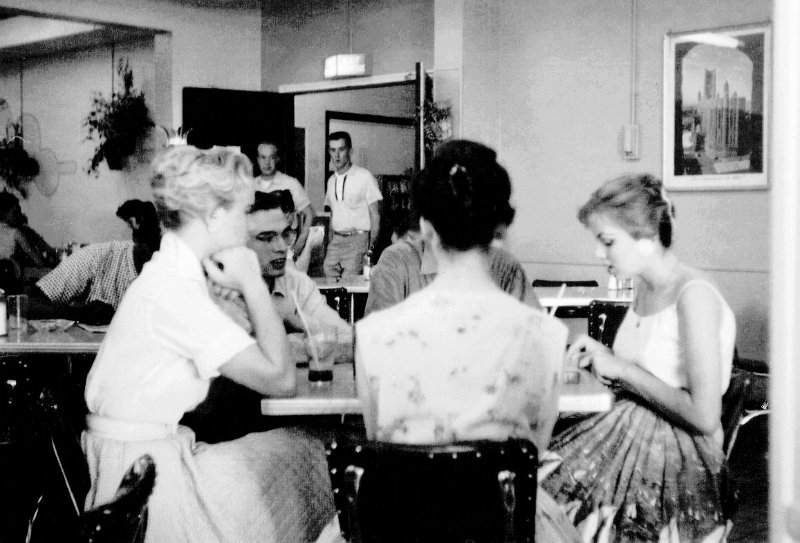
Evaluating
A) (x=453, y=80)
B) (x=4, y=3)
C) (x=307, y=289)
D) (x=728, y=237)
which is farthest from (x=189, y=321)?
(x=4, y=3)

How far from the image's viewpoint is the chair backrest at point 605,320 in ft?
14.3

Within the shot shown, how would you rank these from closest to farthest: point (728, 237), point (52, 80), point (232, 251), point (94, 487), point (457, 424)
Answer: point (457, 424) < point (94, 487) < point (232, 251) < point (728, 237) < point (52, 80)

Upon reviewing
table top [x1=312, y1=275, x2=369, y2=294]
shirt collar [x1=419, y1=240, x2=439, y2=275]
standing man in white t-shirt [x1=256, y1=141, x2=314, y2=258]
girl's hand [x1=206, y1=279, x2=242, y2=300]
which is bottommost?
table top [x1=312, y1=275, x2=369, y2=294]

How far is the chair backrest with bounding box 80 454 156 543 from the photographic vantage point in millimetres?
1279

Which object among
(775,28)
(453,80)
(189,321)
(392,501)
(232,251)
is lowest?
(392,501)

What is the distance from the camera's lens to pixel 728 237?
22.1ft

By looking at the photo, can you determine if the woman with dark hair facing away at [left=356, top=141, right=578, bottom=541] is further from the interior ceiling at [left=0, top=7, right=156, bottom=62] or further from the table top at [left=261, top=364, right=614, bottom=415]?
the interior ceiling at [left=0, top=7, right=156, bottom=62]

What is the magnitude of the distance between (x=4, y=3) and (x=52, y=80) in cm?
479

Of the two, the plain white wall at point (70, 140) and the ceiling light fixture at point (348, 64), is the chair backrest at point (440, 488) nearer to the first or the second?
the ceiling light fixture at point (348, 64)

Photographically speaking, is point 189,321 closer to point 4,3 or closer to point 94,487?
point 94,487

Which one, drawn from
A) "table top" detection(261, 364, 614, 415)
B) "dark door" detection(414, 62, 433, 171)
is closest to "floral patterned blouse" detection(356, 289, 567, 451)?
"table top" detection(261, 364, 614, 415)

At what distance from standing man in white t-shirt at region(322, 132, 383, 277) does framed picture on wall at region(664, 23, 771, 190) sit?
8.95 ft

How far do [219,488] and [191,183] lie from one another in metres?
0.78

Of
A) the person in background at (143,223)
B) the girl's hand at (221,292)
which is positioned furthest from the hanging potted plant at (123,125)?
the girl's hand at (221,292)
